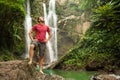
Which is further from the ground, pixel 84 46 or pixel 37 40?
pixel 37 40

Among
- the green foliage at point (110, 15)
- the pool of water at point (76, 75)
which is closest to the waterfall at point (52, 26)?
the pool of water at point (76, 75)

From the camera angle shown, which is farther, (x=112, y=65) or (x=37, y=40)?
(x=112, y=65)

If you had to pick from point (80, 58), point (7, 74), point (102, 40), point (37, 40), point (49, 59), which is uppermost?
point (37, 40)

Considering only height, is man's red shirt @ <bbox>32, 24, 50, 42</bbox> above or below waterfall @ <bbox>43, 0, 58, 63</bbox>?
above

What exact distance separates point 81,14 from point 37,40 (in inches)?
958

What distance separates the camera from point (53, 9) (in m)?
32.5

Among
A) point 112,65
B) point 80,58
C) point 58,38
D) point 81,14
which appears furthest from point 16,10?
point 81,14

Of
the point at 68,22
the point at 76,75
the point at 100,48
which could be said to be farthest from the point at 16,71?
the point at 68,22

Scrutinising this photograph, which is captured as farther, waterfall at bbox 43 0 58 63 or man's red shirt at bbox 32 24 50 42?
waterfall at bbox 43 0 58 63

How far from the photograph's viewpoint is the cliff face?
→ 3034 centimetres

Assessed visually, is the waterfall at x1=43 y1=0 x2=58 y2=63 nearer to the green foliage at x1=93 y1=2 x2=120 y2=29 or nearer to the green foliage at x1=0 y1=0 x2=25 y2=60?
the green foliage at x1=0 y1=0 x2=25 y2=60

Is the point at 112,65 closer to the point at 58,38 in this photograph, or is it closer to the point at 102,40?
the point at 102,40

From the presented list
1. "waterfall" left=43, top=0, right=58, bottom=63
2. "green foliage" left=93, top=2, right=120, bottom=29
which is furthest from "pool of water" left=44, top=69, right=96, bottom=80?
"waterfall" left=43, top=0, right=58, bottom=63

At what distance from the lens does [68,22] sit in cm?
3144
